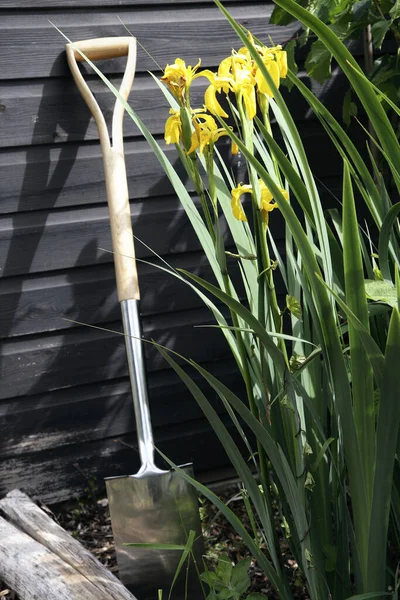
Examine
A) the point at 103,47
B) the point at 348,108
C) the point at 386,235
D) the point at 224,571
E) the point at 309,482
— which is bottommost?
the point at 224,571

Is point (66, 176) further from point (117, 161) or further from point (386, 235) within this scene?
point (386, 235)

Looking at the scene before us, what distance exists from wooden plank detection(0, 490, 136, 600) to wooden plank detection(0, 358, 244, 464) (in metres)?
0.16

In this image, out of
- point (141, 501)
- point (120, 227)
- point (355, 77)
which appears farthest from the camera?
point (120, 227)

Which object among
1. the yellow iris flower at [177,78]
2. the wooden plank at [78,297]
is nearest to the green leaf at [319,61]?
the wooden plank at [78,297]

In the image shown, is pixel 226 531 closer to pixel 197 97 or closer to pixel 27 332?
pixel 27 332

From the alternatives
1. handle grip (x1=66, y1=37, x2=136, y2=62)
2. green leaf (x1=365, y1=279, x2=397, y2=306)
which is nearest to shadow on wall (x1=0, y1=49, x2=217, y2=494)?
handle grip (x1=66, y1=37, x2=136, y2=62)

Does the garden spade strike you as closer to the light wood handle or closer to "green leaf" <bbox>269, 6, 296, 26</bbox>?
the light wood handle

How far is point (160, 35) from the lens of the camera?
186 centimetres

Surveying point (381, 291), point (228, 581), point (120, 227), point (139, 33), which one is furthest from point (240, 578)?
point (139, 33)

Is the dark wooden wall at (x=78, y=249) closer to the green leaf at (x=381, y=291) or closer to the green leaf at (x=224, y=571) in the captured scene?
the green leaf at (x=224, y=571)

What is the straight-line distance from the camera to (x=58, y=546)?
1.53 m

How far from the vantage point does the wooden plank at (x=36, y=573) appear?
1301mm

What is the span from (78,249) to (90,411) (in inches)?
18.5

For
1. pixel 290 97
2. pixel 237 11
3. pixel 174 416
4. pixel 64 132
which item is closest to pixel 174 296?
pixel 174 416
